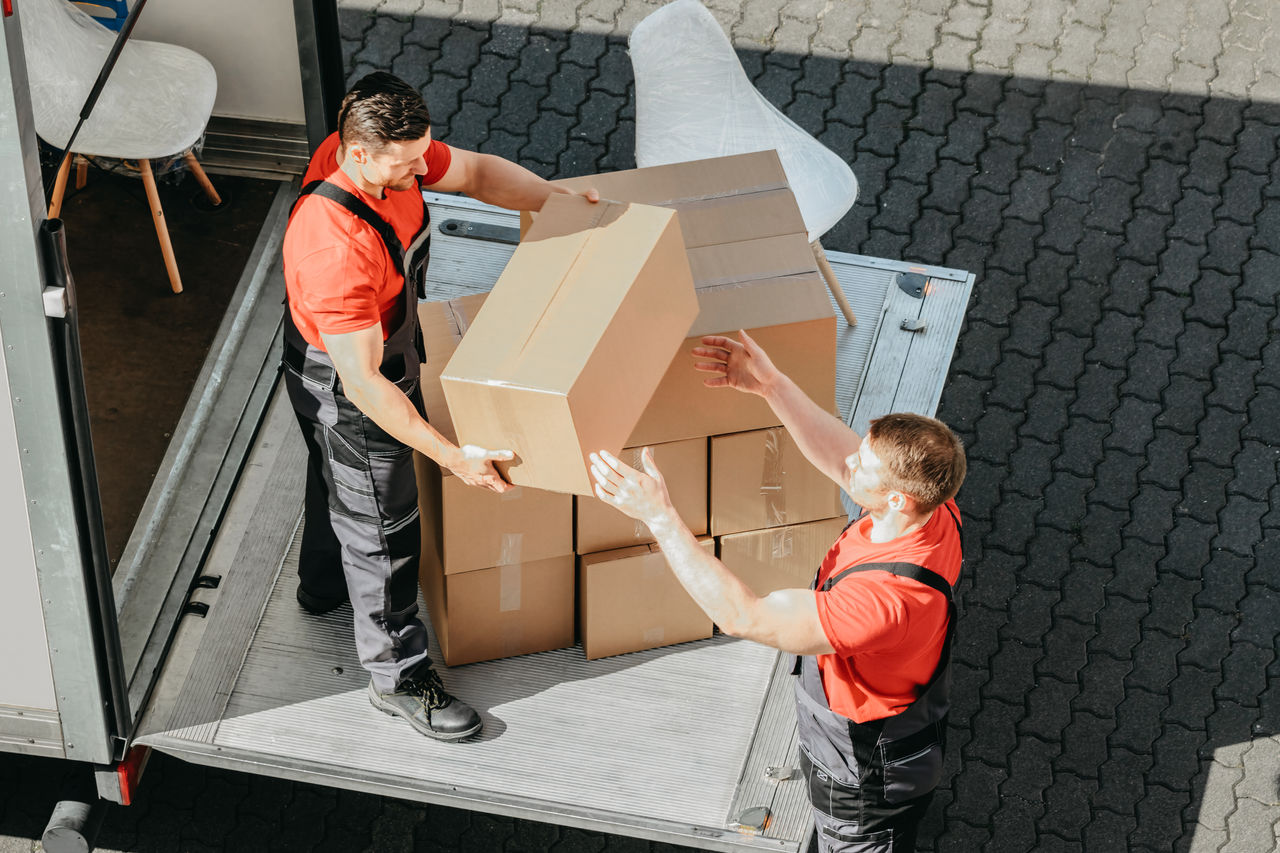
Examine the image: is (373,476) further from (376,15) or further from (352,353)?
(376,15)

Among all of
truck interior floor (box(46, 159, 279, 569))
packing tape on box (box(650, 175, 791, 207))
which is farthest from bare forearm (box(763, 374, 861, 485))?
truck interior floor (box(46, 159, 279, 569))

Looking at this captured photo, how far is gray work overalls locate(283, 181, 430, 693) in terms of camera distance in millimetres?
3094

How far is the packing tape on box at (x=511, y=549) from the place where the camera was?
344cm

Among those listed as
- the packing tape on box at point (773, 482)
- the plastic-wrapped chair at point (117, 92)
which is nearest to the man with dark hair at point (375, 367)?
the packing tape on box at point (773, 482)

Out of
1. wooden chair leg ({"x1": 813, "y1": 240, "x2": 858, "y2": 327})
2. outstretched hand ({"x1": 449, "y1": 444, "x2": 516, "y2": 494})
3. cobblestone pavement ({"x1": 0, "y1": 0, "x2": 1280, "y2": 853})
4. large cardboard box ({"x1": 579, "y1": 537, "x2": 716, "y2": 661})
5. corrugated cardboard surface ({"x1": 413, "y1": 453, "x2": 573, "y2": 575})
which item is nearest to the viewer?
outstretched hand ({"x1": 449, "y1": 444, "x2": 516, "y2": 494})

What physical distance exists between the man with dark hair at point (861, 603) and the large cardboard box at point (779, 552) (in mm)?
421

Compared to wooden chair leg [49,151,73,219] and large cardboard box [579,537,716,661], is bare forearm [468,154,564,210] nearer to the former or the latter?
large cardboard box [579,537,716,661]

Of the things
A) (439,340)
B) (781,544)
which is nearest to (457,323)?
(439,340)

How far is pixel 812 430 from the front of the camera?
327 centimetres

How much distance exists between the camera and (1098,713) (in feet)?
14.6

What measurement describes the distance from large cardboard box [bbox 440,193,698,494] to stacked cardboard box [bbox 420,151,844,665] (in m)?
0.03

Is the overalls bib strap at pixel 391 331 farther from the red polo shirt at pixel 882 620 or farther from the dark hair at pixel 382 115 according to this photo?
the red polo shirt at pixel 882 620

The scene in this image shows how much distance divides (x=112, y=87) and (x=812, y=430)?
2884 mm

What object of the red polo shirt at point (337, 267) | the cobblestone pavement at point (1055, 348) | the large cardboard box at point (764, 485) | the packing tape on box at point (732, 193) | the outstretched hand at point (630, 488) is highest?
the red polo shirt at point (337, 267)
